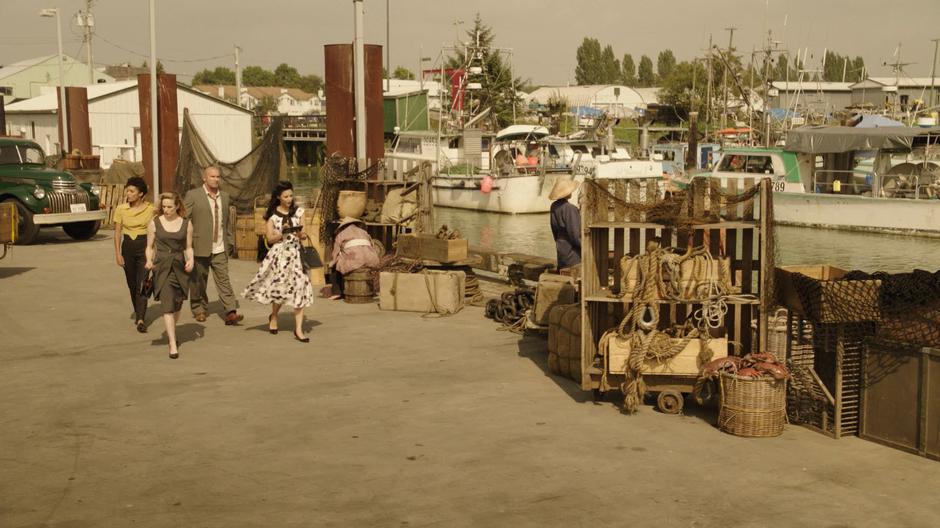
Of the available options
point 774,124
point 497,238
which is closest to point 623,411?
point 497,238

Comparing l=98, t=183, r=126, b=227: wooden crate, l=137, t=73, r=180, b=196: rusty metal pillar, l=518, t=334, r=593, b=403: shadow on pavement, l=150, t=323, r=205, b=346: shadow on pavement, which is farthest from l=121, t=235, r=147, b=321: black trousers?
l=137, t=73, r=180, b=196: rusty metal pillar

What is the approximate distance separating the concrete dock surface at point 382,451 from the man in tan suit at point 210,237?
1.34 metres

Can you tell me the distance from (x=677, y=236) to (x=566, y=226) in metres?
2.91

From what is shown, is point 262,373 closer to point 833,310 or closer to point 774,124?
point 833,310

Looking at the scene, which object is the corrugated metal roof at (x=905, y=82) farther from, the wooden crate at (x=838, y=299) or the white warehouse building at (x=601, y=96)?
the wooden crate at (x=838, y=299)

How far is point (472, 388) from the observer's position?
378 inches

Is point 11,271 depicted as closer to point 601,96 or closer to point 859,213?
point 859,213

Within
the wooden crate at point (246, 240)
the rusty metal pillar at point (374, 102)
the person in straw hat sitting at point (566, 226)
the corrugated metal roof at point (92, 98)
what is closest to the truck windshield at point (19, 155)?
the wooden crate at point (246, 240)

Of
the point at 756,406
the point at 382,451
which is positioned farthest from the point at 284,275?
the point at 756,406

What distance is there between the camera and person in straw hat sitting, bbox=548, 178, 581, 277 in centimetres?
1216

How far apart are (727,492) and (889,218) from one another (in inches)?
1308

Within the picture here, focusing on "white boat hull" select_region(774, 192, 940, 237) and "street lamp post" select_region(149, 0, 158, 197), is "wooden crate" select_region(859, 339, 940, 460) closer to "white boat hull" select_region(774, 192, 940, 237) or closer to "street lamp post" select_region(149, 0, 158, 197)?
"street lamp post" select_region(149, 0, 158, 197)

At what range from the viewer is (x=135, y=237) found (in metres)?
12.7

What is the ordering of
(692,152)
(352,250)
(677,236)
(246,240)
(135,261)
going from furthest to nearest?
(692,152)
(246,240)
(352,250)
(135,261)
(677,236)
